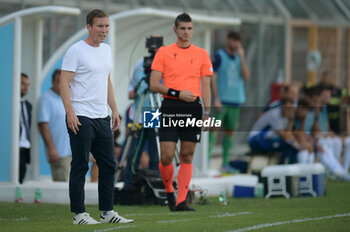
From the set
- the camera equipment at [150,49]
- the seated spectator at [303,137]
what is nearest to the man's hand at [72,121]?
the camera equipment at [150,49]

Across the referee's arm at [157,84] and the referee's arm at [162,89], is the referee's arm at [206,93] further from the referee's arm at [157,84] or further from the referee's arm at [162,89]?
the referee's arm at [157,84]

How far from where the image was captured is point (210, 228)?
8422mm

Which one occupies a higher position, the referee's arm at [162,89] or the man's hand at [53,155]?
the referee's arm at [162,89]

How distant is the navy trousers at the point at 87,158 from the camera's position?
8.70 m

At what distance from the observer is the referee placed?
10.1 m

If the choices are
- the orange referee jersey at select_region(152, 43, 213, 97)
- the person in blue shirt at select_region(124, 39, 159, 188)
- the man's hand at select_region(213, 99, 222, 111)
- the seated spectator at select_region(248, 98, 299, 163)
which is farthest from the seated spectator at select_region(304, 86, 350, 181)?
the orange referee jersey at select_region(152, 43, 213, 97)

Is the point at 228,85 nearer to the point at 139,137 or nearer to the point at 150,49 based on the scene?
the point at 139,137

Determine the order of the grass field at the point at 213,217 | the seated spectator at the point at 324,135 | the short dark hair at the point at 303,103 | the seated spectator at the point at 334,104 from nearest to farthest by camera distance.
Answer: the grass field at the point at 213,217, the short dark hair at the point at 303,103, the seated spectator at the point at 324,135, the seated spectator at the point at 334,104

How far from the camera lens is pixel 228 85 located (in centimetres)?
1586

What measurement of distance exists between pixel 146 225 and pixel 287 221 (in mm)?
1473

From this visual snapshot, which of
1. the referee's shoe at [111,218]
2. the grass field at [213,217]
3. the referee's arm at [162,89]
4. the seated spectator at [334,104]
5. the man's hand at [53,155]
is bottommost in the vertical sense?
the grass field at [213,217]

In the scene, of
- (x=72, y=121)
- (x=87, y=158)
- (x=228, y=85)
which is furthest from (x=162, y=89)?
(x=228, y=85)

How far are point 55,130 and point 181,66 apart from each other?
10.3 ft

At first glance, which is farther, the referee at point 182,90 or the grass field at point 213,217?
the referee at point 182,90
